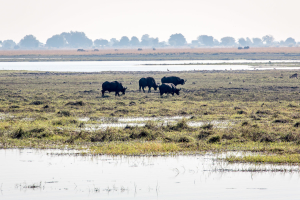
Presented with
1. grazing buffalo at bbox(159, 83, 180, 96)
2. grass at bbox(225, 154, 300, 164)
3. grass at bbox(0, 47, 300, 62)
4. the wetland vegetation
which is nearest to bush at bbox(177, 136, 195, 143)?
the wetland vegetation

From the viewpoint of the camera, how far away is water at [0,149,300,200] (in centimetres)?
999

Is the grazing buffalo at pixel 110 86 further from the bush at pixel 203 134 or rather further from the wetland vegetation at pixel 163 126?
the bush at pixel 203 134

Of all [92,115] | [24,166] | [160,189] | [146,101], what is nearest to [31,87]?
[146,101]

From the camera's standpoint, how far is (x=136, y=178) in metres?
11.3

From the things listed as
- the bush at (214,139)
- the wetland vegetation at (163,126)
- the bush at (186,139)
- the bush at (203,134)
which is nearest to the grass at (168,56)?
the wetland vegetation at (163,126)

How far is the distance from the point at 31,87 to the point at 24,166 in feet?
96.0

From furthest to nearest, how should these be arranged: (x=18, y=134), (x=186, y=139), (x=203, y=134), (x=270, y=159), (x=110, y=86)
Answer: (x=110, y=86) → (x=18, y=134) → (x=203, y=134) → (x=186, y=139) → (x=270, y=159)

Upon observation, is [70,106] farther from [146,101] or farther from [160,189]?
[160,189]

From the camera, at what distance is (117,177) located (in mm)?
11398

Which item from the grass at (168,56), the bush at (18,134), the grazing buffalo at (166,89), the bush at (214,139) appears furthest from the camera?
the grass at (168,56)

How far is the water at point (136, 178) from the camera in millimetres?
9992

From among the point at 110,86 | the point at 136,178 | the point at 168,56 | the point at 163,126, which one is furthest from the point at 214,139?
the point at 168,56

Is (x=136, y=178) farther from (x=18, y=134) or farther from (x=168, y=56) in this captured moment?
(x=168, y=56)

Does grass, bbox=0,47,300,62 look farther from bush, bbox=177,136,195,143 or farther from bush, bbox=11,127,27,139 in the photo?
bush, bbox=11,127,27,139
